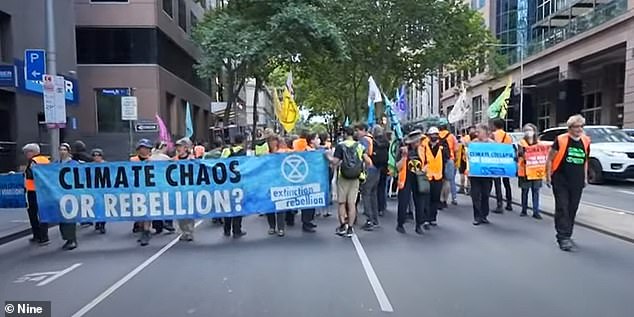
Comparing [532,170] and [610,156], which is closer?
[532,170]

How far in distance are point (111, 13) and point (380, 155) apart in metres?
24.9

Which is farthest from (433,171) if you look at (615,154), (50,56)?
(615,154)

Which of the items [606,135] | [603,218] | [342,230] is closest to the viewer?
[342,230]

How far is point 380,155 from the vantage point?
10.2 metres

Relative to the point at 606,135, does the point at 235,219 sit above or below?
below

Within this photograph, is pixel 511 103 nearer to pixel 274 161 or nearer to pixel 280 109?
pixel 280 109

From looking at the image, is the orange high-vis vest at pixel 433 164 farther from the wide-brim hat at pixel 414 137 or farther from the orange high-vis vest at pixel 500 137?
the orange high-vis vest at pixel 500 137

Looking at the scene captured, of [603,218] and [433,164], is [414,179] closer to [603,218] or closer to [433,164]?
[433,164]

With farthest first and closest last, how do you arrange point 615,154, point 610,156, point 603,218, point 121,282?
1. point 610,156
2. point 615,154
3. point 603,218
4. point 121,282

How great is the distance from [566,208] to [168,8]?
31.3m

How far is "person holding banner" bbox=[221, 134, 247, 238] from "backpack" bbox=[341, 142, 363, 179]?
2058mm

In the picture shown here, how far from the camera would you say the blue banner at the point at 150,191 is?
9078mm

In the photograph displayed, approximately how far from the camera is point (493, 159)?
36.6 feet

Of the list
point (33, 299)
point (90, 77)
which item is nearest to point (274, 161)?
point (33, 299)
